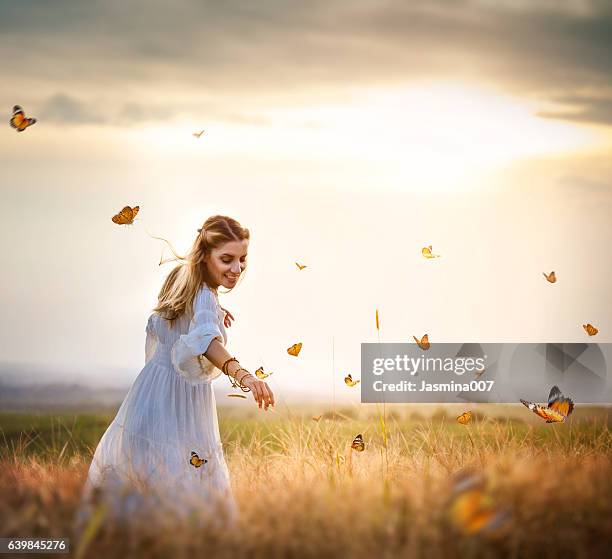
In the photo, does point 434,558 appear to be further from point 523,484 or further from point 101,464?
point 101,464

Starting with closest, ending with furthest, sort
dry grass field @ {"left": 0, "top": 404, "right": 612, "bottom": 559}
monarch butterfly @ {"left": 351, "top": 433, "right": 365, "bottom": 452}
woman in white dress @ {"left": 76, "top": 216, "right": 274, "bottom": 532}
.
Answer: dry grass field @ {"left": 0, "top": 404, "right": 612, "bottom": 559} < woman in white dress @ {"left": 76, "top": 216, "right": 274, "bottom": 532} < monarch butterfly @ {"left": 351, "top": 433, "right": 365, "bottom": 452}

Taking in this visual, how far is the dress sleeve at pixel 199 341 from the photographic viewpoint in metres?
3.81

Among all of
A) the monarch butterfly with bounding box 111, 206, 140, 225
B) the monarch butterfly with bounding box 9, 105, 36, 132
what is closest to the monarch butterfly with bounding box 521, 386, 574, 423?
the monarch butterfly with bounding box 111, 206, 140, 225

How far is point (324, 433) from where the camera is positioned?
545cm

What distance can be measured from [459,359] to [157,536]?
472 centimetres

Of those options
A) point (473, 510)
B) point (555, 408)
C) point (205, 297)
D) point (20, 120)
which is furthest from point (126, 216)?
point (473, 510)

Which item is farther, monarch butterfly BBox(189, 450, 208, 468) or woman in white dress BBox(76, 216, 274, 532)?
monarch butterfly BBox(189, 450, 208, 468)

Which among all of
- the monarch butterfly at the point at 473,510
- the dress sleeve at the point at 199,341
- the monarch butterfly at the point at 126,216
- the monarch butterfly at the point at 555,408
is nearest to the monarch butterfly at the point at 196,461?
the dress sleeve at the point at 199,341

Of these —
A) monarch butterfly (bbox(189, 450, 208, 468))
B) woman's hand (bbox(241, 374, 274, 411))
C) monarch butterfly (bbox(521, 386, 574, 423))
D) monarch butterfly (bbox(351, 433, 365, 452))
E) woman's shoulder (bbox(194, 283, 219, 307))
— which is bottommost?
monarch butterfly (bbox(351, 433, 365, 452))

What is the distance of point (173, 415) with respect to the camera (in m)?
4.01

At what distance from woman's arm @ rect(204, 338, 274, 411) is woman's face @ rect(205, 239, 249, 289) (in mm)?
426

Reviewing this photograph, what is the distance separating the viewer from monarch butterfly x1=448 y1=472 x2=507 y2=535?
2.62 m

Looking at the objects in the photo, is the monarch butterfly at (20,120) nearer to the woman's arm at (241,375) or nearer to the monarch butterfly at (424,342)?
the woman's arm at (241,375)

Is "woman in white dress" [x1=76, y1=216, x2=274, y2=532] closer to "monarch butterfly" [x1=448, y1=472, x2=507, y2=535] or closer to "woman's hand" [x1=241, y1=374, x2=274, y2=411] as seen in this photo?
"woman's hand" [x1=241, y1=374, x2=274, y2=411]
